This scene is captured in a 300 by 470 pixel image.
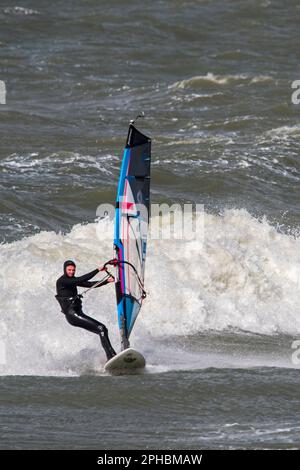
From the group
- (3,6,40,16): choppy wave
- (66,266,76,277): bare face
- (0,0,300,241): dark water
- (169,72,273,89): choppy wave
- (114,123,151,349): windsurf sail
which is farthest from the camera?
(3,6,40,16): choppy wave

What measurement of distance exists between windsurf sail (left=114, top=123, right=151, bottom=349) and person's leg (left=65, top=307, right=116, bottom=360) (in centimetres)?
24

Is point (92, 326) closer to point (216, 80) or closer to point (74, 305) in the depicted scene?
point (74, 305)

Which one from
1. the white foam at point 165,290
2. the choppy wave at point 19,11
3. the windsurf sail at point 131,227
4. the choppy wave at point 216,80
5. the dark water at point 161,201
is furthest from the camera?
the choppy wave at point 19,11

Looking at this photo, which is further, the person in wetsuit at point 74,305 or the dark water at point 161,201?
the person in wetsuit at point 74,305

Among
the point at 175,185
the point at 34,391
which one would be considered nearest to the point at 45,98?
the point at 175,185

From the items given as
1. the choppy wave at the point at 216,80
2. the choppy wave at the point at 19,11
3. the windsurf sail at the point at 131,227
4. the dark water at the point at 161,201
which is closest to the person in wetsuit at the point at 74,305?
the windsurf sail at the point at 131,227

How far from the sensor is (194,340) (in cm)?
1220

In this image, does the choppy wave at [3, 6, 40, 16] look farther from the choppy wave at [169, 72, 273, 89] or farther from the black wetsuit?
the black wetsuit

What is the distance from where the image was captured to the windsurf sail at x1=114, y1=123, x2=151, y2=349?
34.4 ft

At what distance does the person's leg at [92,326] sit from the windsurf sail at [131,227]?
242 millimetres

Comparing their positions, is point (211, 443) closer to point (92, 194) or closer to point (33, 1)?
point (92, 194)

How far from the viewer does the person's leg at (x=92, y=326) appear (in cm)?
1027

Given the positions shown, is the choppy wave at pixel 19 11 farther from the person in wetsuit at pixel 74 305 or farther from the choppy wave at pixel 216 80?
the person in wetsuit at pixel 74 305

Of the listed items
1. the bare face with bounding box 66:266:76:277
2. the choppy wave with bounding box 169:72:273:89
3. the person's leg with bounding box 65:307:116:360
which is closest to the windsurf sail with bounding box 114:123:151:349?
the person's leg with bounding box 65:307:116:360
